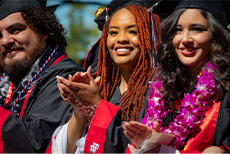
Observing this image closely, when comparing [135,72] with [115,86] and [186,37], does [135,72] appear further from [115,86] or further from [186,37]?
[186,37]

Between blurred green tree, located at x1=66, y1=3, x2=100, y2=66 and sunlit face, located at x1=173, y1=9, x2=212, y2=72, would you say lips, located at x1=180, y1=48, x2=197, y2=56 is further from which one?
blurred green tree, located at x1=66, y1=3, x2=100, y2=66

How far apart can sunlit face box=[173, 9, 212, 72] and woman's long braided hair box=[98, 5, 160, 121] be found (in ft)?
1.64

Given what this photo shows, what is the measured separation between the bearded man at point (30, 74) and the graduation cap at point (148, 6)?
22.5 inches

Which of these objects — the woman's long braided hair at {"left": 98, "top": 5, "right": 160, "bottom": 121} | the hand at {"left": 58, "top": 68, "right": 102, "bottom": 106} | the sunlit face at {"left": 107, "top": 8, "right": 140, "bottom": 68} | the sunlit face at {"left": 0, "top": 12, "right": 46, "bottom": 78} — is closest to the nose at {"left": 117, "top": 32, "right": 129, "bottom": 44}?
the sunlit face at {"left": 107, "top": 8, "right": 140, "bottom": 68}

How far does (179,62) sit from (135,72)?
0.51 m

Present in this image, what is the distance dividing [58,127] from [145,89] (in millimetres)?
799

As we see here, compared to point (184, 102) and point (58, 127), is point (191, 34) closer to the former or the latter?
point (184, 102)

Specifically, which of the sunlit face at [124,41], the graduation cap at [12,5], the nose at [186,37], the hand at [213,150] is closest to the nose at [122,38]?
the sunlit face at [124,41]

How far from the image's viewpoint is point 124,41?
343cm

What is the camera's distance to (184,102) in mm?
2791

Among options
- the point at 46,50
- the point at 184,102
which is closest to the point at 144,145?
the point at 184,102

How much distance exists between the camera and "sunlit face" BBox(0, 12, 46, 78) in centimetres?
416

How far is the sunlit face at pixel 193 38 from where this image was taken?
110 inches

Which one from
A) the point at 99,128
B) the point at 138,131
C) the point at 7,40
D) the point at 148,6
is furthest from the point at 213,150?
the point at 7,40
